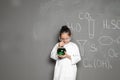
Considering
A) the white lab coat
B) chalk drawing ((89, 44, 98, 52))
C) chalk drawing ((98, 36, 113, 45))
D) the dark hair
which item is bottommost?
the white lab coat

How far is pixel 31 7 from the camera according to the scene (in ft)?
9.50

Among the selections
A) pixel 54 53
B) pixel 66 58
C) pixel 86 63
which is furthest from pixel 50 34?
pixel 86 63

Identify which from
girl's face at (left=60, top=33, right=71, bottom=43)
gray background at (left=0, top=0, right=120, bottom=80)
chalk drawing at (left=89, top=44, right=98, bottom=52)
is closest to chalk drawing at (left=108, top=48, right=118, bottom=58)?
gray background at (left=0, top=0, right=120, bottom=80)

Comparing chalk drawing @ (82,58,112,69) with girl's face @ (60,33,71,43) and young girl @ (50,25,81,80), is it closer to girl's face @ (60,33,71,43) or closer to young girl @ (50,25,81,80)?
young girl @ (50,25,81,80)

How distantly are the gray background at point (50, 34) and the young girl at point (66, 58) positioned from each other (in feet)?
0.72

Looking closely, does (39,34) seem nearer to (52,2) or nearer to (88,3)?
(52,2)

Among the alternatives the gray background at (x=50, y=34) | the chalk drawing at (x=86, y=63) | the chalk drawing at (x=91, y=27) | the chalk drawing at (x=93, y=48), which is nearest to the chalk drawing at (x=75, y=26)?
the gray background at (x=50, y=34)

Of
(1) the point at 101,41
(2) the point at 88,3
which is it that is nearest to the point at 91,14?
(2) the point at 88,3

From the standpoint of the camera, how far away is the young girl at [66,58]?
2.58 meters

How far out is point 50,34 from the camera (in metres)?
2.89

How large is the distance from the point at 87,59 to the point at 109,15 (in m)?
0.54

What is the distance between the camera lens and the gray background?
289 cm

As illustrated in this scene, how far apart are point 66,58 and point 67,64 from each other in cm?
6

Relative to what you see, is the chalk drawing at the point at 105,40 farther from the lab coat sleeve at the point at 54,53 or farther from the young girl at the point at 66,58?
the lab coat sleeve at the point at 54,53
